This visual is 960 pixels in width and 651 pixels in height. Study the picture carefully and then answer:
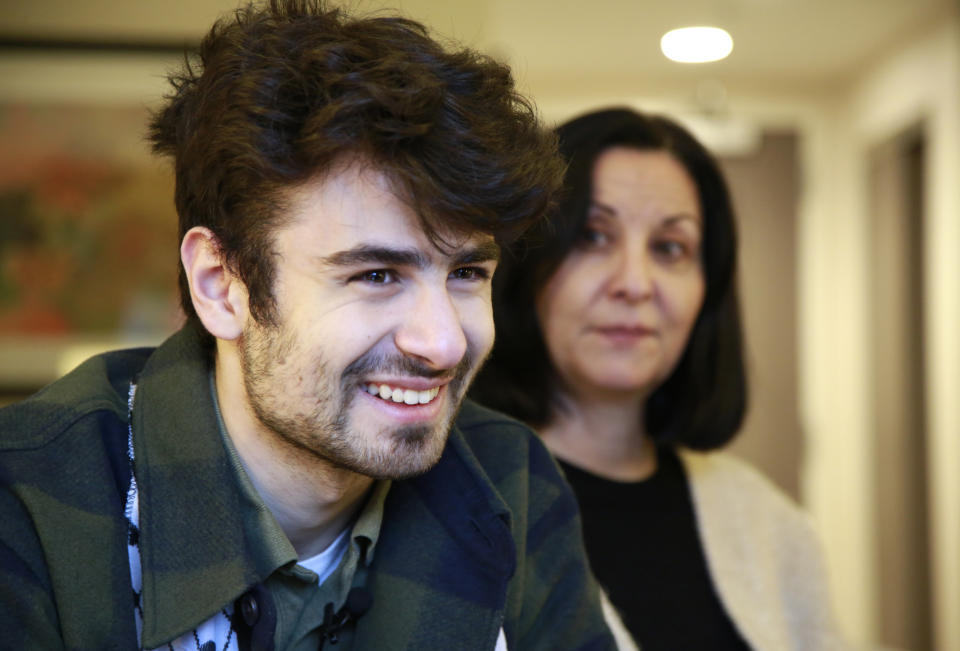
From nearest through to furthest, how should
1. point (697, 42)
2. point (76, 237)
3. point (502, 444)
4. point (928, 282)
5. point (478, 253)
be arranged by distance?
point (478, 253) → point (502, 444) → point (697, 42) → point (76, 237) → point (928, 282)

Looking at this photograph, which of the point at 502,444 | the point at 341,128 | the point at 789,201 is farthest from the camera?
the point at 789,201

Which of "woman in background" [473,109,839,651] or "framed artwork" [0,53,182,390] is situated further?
"framed artwork" [0,53,182,390]

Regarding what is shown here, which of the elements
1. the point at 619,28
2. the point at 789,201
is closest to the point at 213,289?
the point at 619,28

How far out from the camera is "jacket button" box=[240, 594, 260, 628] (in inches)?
44.0

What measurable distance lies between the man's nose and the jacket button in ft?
1.04

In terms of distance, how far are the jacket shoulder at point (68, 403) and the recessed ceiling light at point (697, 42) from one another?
217 centimetres

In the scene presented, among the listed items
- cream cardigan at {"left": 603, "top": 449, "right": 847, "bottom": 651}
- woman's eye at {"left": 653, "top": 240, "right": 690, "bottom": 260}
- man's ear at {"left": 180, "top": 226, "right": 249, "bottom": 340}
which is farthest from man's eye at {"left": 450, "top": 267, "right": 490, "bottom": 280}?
cream cardigan at {"left": 603, "top": 449, "right": 847, "bottom": 651}

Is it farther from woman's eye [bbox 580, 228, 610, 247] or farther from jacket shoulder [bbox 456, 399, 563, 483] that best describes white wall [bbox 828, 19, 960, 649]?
jacket shoulder [bbox 456, 399, 563, 483]

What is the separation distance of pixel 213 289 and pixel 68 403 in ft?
0.68

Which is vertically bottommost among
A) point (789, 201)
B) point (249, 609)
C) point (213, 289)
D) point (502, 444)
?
point (249, 609)

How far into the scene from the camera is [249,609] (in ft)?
3.68

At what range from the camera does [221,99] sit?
1.19 meters

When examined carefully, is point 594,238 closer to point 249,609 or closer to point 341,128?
point 341,128

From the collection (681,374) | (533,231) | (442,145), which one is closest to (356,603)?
(442,145)
